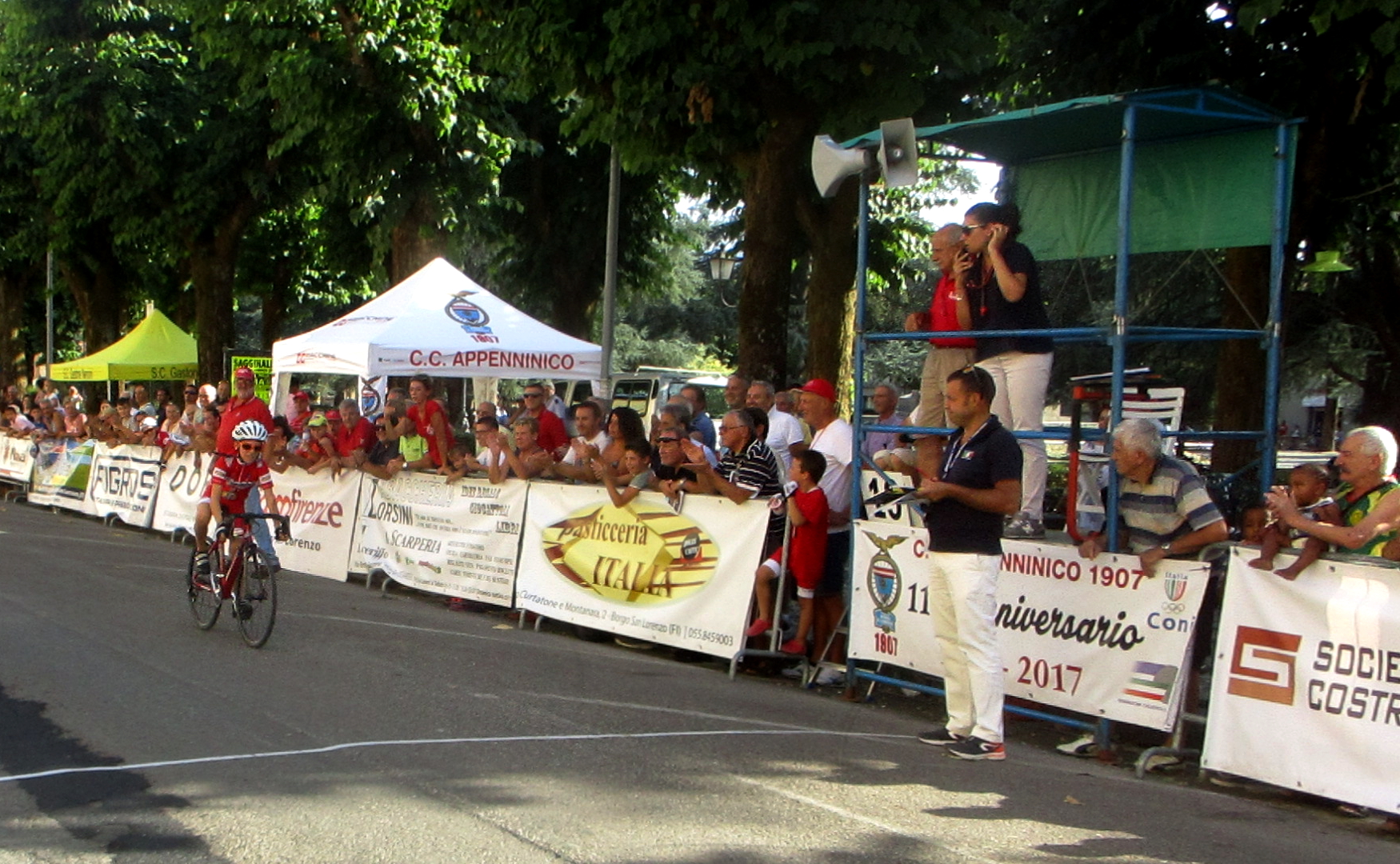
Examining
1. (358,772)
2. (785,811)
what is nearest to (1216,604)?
(785,811)

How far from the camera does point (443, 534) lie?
42.1 feet

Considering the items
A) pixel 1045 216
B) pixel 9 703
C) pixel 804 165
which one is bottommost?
pixel 9 703

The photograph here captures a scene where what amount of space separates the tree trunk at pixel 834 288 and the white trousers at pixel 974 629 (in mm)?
10412

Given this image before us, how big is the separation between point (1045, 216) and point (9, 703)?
7.26 meters

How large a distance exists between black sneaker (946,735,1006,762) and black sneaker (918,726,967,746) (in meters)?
0.07

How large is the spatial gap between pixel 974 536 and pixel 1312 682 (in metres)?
1.69

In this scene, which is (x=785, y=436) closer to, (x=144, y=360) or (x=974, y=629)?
(x=974, y=629)

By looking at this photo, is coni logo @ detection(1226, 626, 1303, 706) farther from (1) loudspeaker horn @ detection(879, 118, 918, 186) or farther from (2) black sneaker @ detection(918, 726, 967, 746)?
(1) loudspeaker horn @ detection(879, 118, 918, 186)

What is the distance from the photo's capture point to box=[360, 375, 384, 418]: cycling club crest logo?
17188 millimetres

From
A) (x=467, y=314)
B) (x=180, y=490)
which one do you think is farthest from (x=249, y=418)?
(x=180, y=490)

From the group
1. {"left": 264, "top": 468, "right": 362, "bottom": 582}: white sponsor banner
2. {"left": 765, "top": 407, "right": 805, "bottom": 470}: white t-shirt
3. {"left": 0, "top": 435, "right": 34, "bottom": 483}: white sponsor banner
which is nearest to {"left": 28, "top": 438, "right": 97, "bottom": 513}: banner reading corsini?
{"left": 0, "top": 435, "right": 34, "bottom": 483}: white sponsor banner

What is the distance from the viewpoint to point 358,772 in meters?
6.39

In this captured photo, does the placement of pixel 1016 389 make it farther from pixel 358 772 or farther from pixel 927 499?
pixel 358 772

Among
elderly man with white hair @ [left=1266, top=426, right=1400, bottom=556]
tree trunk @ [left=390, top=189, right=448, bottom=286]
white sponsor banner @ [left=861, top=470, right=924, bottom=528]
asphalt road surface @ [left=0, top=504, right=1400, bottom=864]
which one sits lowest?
asphalt road surface @ [left=0, top=504, right=1400, bottom=864]
